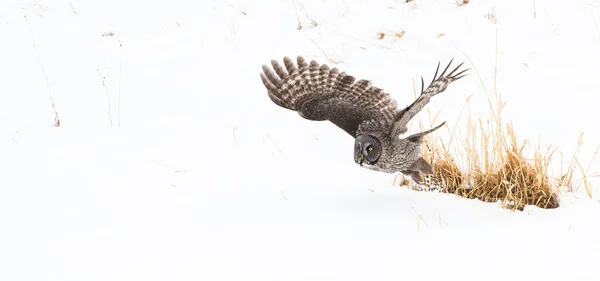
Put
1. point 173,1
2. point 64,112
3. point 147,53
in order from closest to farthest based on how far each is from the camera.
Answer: point 64,112
point 147,53
point 173,1

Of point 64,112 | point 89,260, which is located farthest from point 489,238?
point 64,112

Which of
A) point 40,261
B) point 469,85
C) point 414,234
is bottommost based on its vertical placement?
point 40,261

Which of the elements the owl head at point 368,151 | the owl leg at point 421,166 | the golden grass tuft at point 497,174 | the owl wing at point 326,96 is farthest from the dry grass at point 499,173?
the owl head at point 368,151

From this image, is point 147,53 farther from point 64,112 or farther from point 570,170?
point 570,170

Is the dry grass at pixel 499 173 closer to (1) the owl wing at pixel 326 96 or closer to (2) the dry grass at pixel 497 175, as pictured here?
(2) the dry grass at pixel 497 175

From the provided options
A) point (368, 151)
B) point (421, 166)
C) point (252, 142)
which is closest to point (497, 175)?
point (421, 166)

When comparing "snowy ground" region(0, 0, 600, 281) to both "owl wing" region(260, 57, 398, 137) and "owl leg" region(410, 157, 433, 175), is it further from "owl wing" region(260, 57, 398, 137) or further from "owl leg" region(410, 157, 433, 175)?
"owl wing" region(260, 57, 398, 137)

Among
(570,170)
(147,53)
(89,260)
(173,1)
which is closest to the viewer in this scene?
(89,260)
